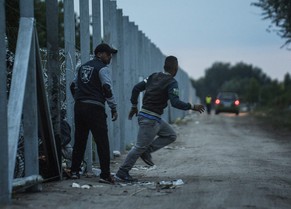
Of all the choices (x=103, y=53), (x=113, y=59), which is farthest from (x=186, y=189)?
(x=113, y=59)

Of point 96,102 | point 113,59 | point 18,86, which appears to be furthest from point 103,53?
point 113,59

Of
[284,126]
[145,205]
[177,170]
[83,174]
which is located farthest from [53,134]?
[284,126]

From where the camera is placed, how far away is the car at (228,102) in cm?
4831

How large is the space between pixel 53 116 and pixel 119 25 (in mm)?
6579

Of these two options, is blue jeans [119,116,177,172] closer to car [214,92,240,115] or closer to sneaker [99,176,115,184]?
sneaker [99,176,115,184]

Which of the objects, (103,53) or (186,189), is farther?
(103,53)

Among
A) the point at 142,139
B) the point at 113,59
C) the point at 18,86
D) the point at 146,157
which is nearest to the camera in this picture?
the point at 18,86

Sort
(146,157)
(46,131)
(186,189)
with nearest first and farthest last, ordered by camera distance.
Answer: (186,189) < (46,131) < (146,157)

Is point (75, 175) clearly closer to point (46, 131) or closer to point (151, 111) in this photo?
point (46, 131)

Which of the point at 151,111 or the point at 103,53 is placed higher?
Result: the point at 103,53

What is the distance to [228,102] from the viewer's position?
4891 centimetres

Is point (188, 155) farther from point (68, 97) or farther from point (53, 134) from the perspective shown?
point (53, 134)

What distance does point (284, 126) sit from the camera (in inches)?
1155

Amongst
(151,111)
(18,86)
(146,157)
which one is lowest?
(146,157)
